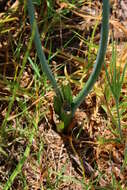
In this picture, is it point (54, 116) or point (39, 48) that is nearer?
point (39, 48)

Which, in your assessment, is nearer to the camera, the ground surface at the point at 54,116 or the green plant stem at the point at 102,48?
the green plant stem at the point at 102,48

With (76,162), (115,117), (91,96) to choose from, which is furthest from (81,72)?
(76,162)

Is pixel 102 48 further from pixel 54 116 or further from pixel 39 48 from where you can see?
pixel 54 116

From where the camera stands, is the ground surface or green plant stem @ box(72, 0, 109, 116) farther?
the ground surface

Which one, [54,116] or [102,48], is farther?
[54,116]

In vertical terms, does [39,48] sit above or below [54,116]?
above

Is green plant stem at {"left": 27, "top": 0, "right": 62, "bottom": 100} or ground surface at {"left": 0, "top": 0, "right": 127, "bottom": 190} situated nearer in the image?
green plant stem at {"left": 27, "top": 0, "right": 62, "bottom": 100}

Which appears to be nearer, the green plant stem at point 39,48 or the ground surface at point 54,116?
the green plant stem at point 39,48

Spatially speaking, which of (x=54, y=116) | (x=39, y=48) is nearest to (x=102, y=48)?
(x=39, y=48)

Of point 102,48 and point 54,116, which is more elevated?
point 102,48
